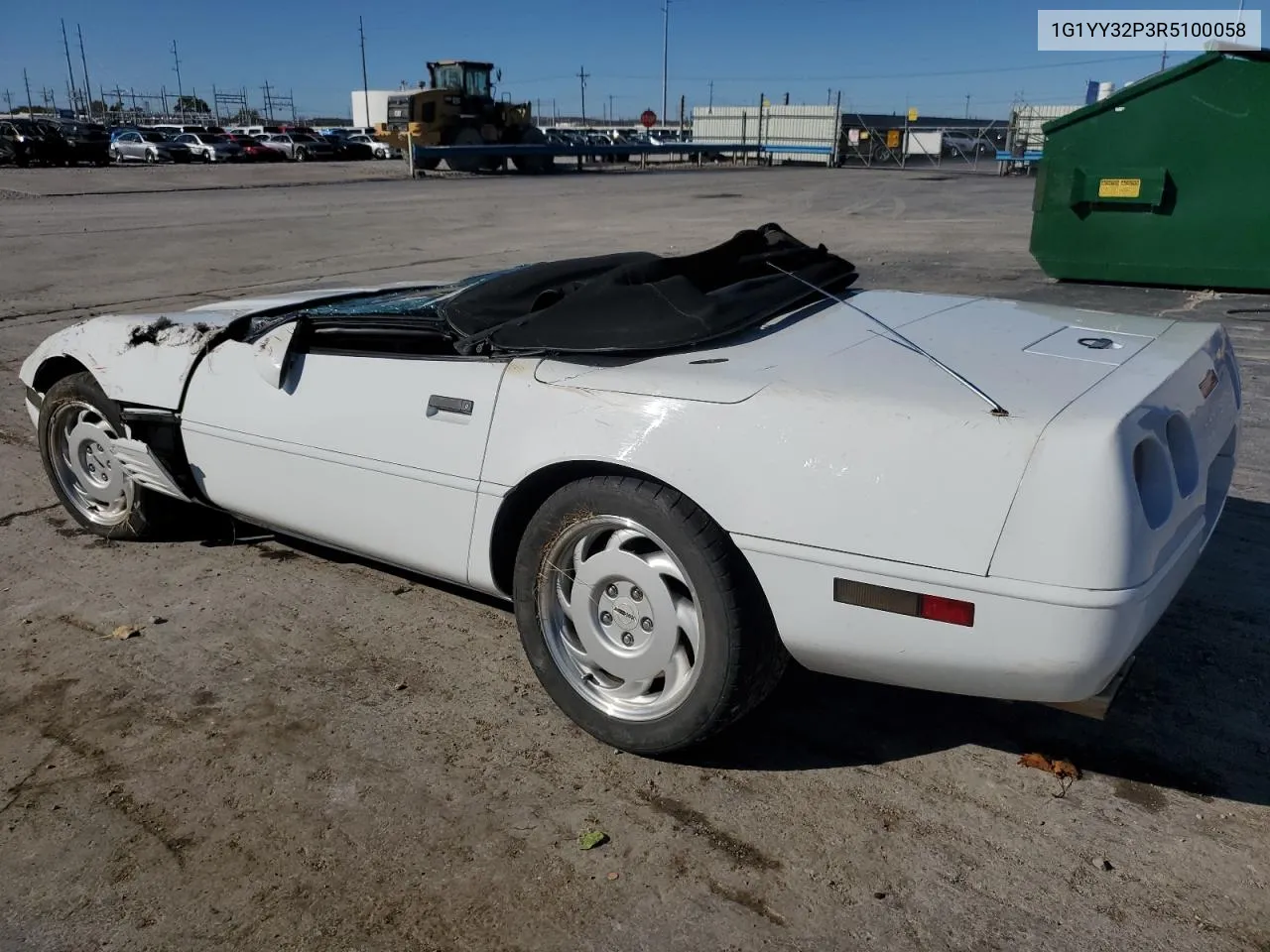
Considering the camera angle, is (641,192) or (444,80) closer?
(641,192)

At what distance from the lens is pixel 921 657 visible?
2346mm

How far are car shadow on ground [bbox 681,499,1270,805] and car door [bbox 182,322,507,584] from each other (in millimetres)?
1066

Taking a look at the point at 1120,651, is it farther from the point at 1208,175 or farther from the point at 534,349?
the point at 1208,175

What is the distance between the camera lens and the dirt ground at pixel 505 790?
7.30ft

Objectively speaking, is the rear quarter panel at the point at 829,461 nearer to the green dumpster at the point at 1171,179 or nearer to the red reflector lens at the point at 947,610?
the red reflector lens at the point at 947,610

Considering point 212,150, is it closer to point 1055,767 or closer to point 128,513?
point 128,513

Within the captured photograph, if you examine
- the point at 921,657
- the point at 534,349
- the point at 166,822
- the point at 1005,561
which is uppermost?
the point at 534,349

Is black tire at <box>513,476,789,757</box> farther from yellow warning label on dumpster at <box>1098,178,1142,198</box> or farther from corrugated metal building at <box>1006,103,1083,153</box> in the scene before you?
corrugated metal building at <box>1006,103,1083,153</box>

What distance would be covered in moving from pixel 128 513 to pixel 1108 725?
148 inches

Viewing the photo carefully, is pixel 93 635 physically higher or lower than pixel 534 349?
lower

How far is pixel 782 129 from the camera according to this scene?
165 ft

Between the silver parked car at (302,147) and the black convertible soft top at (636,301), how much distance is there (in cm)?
4656

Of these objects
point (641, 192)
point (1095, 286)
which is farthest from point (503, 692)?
point (641, 192)

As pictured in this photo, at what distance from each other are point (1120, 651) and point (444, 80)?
41.8 meters
